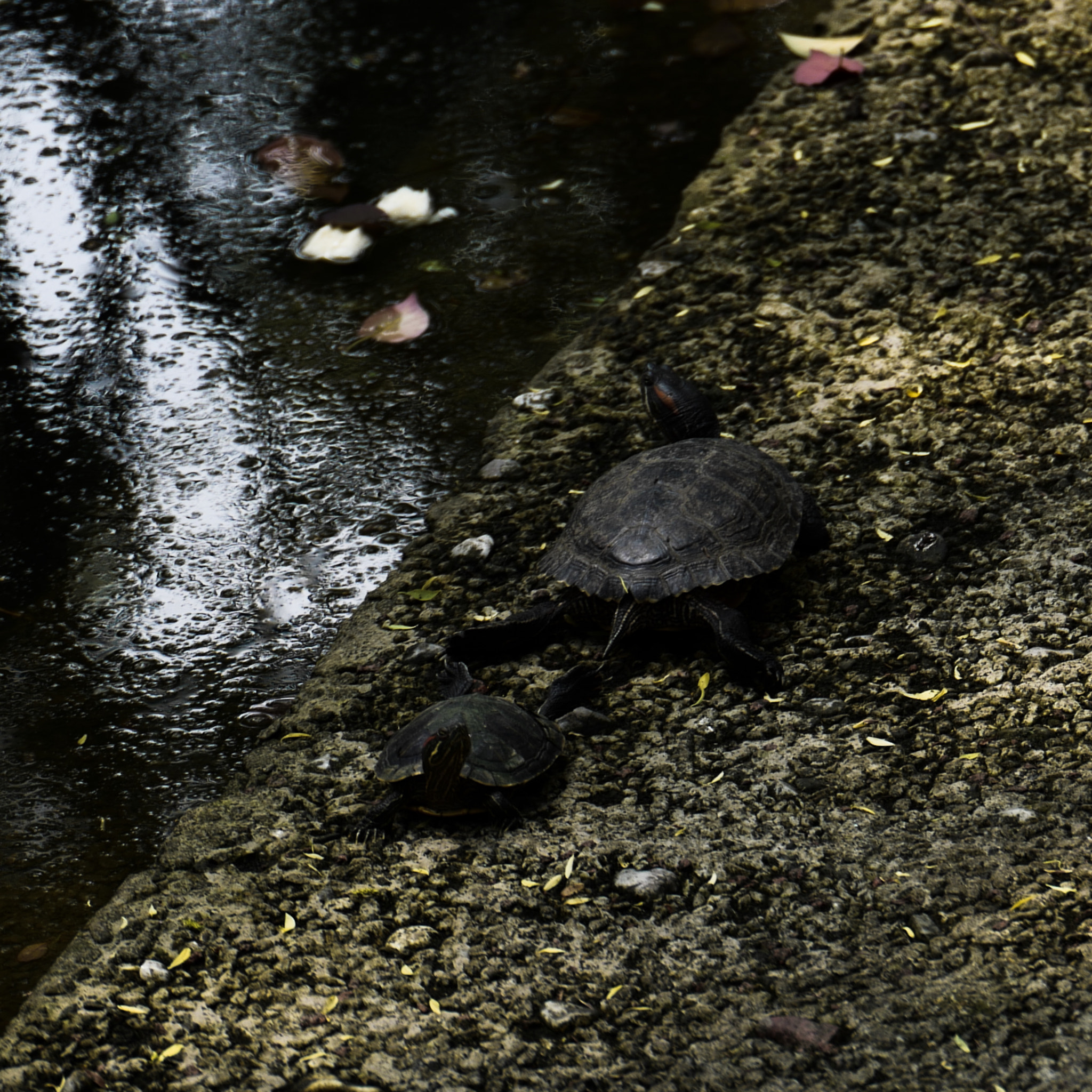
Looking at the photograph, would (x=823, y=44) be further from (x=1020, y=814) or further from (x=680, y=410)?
(x=1020, y=814)

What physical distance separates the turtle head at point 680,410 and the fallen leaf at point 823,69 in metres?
2.70

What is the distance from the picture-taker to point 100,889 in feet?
9.09

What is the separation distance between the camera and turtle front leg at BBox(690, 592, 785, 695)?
9.68 ft

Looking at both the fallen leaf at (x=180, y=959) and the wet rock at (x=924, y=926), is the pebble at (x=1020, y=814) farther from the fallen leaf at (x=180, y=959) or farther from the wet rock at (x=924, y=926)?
the fallen leaf at (x=180, y=959)

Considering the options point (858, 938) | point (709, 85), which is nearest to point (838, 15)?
point (709, 85)

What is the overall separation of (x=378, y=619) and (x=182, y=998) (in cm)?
133

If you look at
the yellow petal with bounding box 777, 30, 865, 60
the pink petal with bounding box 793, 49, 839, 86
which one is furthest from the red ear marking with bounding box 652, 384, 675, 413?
the yellow petal with bounding box 777, 30, 865, 60

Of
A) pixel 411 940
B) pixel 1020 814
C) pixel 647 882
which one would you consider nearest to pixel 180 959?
pixel 411 940

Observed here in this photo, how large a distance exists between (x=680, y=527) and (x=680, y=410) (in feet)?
2.37

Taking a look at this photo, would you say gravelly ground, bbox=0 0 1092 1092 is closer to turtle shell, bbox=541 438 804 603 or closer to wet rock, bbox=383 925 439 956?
wet rock, bbox=383 925 439 956

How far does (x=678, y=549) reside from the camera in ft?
10.1

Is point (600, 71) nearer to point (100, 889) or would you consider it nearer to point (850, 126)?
point (850, 126)

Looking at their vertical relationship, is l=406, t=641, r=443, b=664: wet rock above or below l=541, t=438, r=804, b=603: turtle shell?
below

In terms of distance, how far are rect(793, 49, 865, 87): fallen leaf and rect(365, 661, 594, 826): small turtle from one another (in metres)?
4.18
